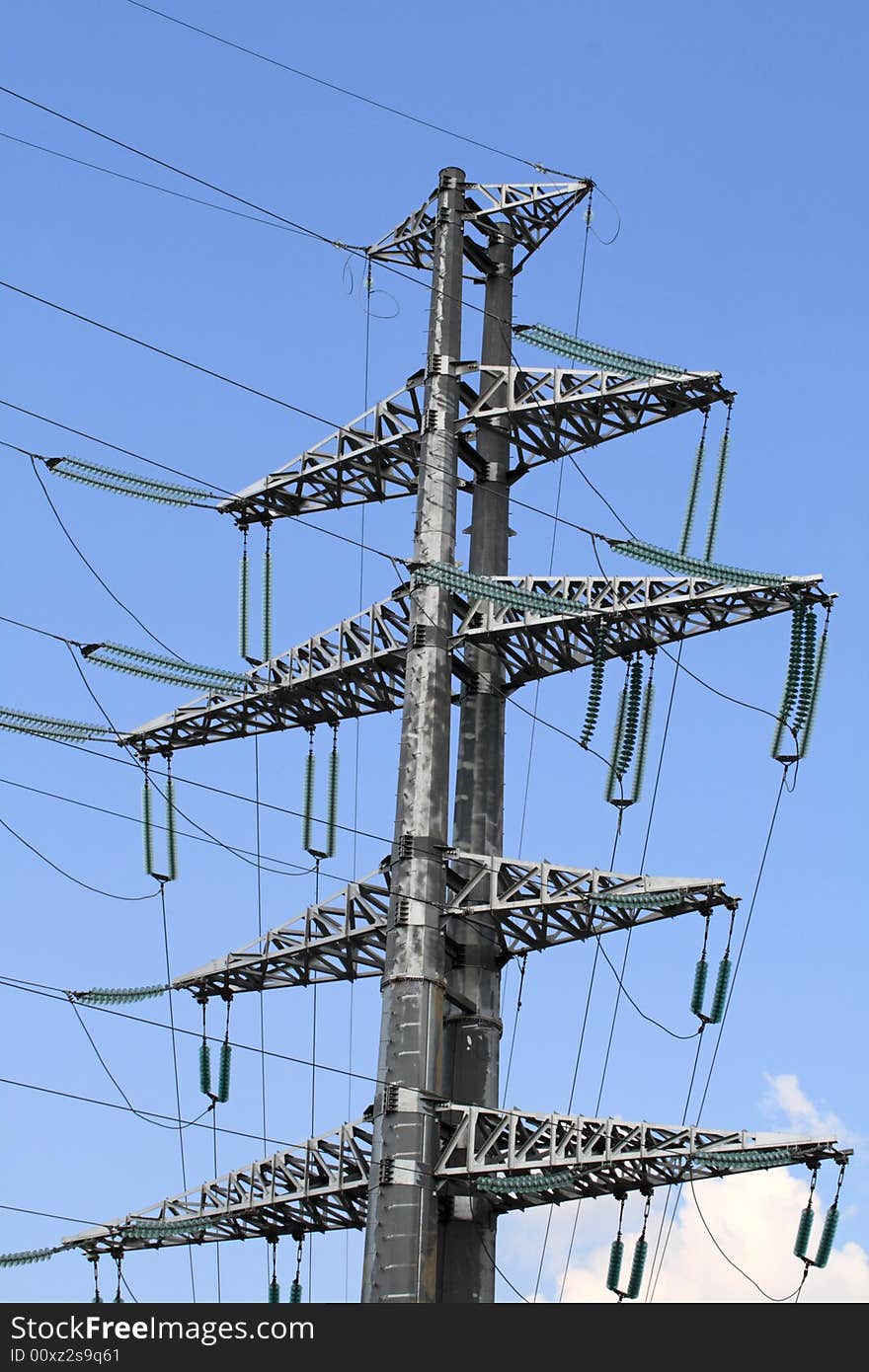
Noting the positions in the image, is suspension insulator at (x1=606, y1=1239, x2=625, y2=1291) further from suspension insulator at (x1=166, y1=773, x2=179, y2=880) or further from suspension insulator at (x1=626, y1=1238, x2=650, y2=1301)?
suspension insulator at (x1=166, y1=773, x2=179, y2=880)

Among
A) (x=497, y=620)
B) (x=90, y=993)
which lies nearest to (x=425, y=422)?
(x=497, y=620)

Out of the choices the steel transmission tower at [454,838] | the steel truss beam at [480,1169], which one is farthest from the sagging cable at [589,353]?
the steel truss beam at [480,1169]

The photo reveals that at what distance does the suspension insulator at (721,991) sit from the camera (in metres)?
38.4

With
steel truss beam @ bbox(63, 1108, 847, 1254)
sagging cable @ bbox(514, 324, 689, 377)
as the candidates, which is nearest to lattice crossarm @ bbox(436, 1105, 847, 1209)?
steel truss beam @ bbox(63, 1108, 847, 1254)

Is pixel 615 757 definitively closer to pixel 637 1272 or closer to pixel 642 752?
pixel 642 752

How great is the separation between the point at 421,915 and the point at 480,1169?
4102mm

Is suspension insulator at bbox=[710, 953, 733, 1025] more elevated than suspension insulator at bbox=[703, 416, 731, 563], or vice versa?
suspension insulator at bbox=[703, 416, 731, 563]

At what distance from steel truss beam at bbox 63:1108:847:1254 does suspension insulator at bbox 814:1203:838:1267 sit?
0.94m

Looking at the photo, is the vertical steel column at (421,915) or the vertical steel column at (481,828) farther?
the vertical steel column at (481,828)

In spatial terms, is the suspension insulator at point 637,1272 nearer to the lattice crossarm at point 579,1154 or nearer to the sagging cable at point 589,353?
the lattice crossarm at point 579,1154

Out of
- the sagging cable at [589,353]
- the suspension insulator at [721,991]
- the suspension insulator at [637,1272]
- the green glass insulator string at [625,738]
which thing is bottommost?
the suspension insulator at [637,1272]

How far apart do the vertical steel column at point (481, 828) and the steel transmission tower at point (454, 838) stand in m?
0.04

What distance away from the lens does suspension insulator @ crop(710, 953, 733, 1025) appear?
126 feet

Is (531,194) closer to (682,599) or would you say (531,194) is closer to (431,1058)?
(682,599)
